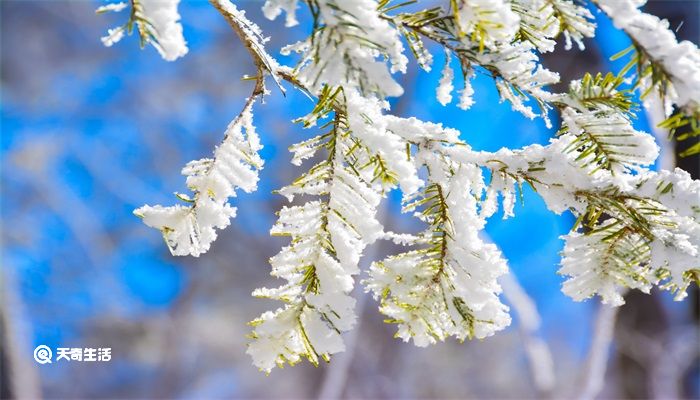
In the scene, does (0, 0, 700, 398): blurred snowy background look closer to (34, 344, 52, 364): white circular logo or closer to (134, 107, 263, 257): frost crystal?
(34, 344, 52, 364): white circular logo

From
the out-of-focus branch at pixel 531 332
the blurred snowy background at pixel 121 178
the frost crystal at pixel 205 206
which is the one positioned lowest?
the blurred snowy background at pixel 121 178

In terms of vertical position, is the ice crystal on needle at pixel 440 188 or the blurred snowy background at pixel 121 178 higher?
the ice crystal on needle at pixel 440 188

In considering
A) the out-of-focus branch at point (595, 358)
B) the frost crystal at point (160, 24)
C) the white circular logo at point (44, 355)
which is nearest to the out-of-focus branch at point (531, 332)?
the out-of-focus branch at point (595, 358)

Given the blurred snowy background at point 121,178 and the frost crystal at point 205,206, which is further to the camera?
the blurred snowy background at point 121,178

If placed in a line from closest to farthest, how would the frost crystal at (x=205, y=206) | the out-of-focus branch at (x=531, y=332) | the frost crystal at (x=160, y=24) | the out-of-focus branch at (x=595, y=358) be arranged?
the frost crystal at (x=160, y=24)
the frost crystal at (x=205, y=206)
the out-of-focus branch at (x=595, y=358)
the out-of-focus branch at (x=531, y=332)

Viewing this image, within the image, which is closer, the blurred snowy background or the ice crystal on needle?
the ice crystal on needle

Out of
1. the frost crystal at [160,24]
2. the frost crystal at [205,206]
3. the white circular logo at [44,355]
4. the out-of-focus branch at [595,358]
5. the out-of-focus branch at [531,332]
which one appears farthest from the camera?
the white circular logo at [44,355]

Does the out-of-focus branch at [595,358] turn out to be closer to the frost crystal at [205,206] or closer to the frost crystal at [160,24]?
the frost crystal at [205,206]

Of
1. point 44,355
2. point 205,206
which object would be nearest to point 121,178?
point 44,355

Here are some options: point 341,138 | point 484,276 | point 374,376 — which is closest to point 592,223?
point 484,276

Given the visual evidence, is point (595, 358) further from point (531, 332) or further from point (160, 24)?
point (160, 24)

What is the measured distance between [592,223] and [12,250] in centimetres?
721

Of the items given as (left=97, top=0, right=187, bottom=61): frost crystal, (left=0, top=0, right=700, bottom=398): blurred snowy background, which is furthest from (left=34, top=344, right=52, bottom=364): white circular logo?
(left=97, top=0, right=187, bottom=61): frost crystal

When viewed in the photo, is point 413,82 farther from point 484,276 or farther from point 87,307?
point 87,307
